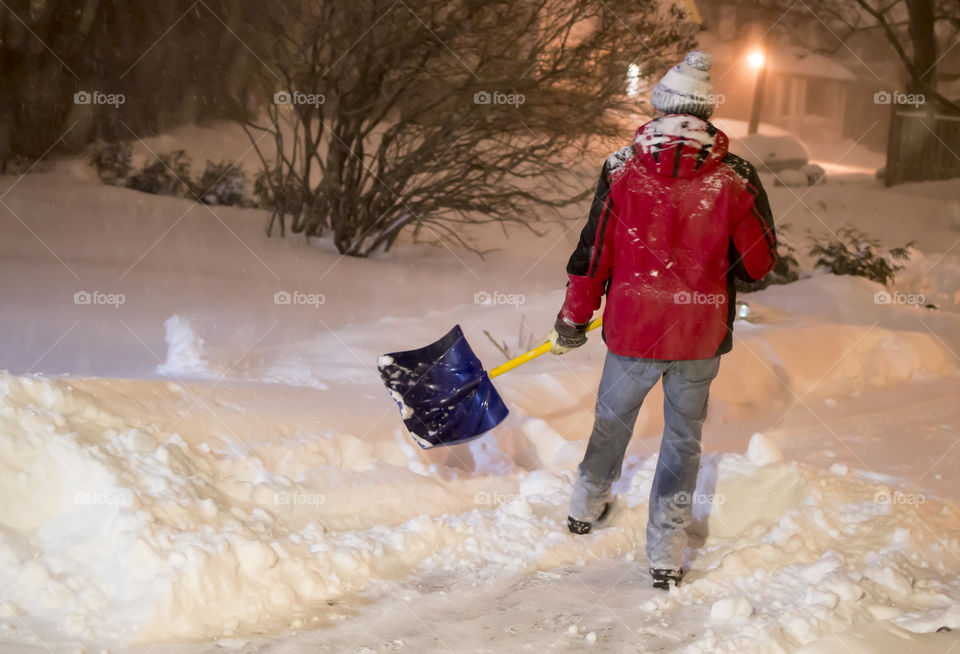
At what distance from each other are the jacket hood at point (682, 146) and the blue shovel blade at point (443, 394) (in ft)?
4.04

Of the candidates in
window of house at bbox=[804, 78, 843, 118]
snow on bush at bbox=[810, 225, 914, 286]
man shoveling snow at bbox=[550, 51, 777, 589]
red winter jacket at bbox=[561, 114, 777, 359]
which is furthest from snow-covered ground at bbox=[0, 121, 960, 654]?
window of house at bbox=[804, 78, 843, 118]

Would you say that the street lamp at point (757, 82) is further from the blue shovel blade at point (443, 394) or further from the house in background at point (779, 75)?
the blue shovel blade at point (443, 394)

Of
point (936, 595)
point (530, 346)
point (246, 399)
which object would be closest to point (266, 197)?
point (530, 346)

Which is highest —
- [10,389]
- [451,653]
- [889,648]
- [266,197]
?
[266,197]

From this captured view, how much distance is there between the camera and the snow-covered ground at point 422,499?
271 centimetres

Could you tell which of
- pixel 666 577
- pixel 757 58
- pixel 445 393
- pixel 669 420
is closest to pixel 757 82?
pixel 757 58

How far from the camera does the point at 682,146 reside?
9.31ft

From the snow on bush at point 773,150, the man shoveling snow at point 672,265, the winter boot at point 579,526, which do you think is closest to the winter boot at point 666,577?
the man shoveling snow at point 672,265

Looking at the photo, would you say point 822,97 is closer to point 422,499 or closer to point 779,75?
point 779,75

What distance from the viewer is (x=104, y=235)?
8.34 meters

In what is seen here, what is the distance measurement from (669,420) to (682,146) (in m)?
0.94

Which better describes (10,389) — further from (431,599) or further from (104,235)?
(104,235)

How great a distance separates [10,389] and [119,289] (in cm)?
368

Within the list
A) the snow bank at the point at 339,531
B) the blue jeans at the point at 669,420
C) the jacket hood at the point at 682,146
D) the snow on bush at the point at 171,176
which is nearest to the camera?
the snow bank at the point at 339,531
